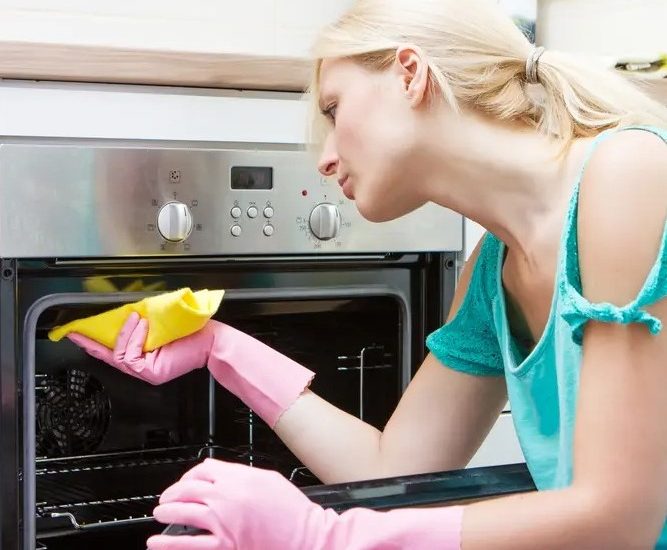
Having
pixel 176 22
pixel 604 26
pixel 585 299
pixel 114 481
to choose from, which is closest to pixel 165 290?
pixel 114 481

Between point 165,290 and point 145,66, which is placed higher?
point 145,66

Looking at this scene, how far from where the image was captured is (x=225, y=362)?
1153 mm

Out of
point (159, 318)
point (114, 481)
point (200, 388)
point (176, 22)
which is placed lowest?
point (114, 481)

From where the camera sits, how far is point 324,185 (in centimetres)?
119

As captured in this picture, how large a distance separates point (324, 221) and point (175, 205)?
19 centimetres

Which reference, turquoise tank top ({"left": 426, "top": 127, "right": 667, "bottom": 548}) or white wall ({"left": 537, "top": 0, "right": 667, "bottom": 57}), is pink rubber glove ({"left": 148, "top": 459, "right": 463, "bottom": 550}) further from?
white wall ({"left": 537, "top": 0, "right": 667, "bottom": 57})

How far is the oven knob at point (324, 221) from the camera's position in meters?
1.18

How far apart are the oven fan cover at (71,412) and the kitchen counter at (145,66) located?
40 cm

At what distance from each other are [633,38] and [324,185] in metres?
→ 0.95

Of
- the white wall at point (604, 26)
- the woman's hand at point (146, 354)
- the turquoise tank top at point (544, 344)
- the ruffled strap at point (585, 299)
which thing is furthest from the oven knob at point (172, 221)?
the white wall at point (604, 26)

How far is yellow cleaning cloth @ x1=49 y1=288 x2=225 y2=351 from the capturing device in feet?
3.62

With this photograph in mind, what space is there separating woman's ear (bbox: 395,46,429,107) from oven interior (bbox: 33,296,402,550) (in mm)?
385

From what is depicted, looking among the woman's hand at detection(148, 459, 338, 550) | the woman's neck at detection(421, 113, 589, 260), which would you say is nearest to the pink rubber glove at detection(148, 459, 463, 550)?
the woman's hand at detection(148, 459, 338, 550)

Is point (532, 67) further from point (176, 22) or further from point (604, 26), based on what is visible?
point (604, 26)
